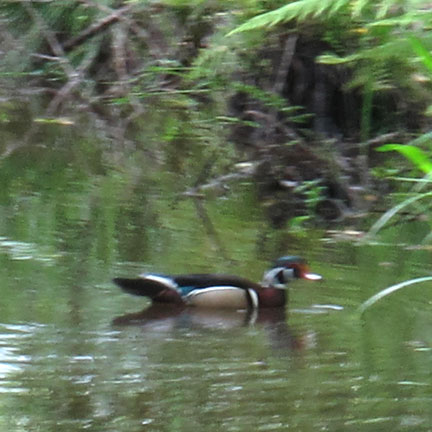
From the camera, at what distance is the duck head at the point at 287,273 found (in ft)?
22.3

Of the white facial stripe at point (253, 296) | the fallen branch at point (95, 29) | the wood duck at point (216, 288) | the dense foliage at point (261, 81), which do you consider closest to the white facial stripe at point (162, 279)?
the wood duck at point (216, 288)

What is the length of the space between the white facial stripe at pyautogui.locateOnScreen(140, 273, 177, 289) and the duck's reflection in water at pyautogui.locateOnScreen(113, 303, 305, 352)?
0.40 feet

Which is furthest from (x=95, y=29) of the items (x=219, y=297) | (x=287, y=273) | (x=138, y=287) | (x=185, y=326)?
(x=185, y=326)

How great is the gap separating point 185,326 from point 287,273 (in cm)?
88


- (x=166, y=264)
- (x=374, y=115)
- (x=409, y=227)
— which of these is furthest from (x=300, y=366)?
(x=374, y=115)

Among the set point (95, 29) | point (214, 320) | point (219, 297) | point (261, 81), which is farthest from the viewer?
point (95, 29)

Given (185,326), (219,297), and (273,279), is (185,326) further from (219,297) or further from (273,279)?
(273,279)

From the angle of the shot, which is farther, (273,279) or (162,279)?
(273,279)

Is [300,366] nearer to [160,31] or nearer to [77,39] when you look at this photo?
[160,31]

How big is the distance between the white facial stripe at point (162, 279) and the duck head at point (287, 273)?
0.53 m

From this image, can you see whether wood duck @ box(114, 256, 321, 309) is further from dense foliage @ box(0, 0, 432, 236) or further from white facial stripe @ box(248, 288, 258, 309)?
dense foliage @ box(0, 0, 432, 236)

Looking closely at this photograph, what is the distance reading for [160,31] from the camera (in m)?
12.6

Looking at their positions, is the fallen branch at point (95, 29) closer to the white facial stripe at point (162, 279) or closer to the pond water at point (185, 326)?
the pond water at point (185, 326)

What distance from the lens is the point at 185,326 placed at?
20.4ft
